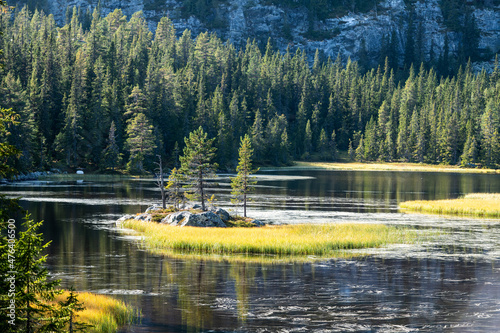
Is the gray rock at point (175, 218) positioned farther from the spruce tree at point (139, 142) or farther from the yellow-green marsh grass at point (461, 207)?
the spruce tree at point (139, 142)

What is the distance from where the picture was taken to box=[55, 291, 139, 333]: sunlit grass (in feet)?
79.6

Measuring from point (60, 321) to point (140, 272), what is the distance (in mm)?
21360

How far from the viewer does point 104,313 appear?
25.8 meters

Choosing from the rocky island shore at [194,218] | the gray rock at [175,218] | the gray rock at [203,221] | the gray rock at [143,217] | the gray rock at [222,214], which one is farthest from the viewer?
the gray rock at [143,217]

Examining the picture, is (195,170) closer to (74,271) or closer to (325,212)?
(325,212)

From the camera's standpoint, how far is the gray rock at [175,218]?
186 feet

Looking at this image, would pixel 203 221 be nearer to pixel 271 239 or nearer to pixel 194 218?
pixel 194 218

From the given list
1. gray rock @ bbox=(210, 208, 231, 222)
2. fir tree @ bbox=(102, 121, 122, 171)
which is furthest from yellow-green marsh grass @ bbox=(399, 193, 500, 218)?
fir tree @ bbox=(102, 121, 122, 171)

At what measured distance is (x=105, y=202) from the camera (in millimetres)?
83562

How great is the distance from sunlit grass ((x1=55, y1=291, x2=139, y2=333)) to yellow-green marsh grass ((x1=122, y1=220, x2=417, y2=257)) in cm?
1761

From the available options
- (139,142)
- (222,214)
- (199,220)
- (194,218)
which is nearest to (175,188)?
(222,214)

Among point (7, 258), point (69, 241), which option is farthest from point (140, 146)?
point (7, 258)

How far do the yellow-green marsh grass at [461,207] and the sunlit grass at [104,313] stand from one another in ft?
192

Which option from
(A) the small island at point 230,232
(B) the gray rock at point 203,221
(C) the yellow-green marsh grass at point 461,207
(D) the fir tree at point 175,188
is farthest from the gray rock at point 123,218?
(C) the yellow-green marsh grass at point 461,207
